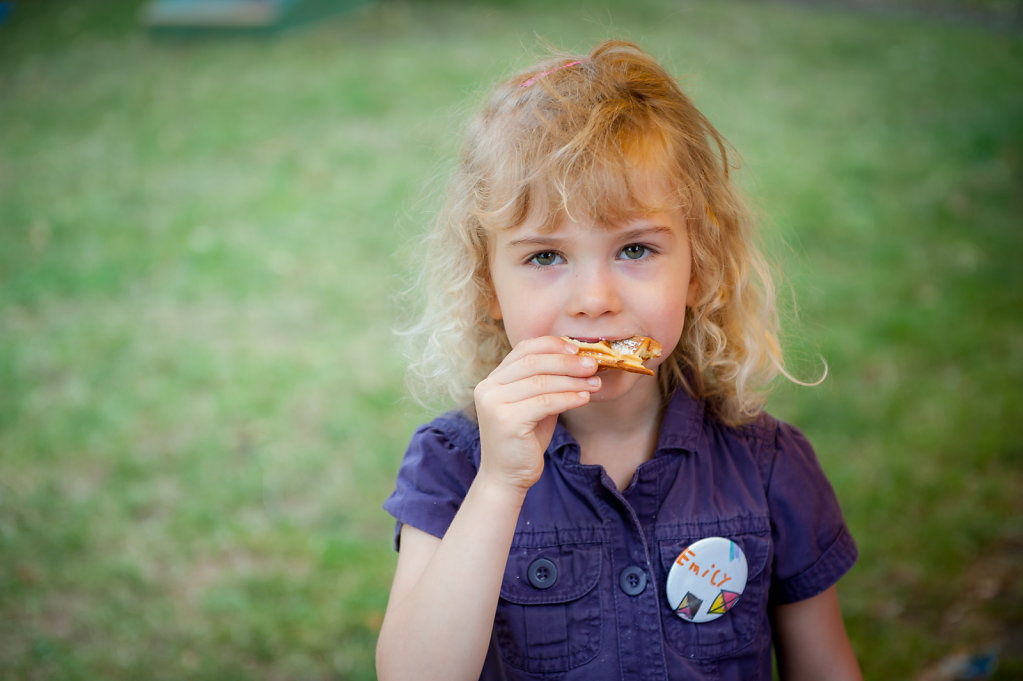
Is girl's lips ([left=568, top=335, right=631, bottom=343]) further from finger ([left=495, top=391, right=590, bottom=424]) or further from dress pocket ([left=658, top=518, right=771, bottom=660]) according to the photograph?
dress pocket ([left=658, top=518, right=771, bottom=660])

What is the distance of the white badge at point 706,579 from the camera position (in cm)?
165

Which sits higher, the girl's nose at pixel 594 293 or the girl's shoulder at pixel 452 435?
the girl's nose at pixel 594 293

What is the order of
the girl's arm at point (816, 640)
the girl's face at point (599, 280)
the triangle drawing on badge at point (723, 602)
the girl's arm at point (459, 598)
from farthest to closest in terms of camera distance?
the girl's arm at point (816, 640) < the triangle drawing on badge at point (723, 602) < the girl's face at point (599, 280) < the girl's arm at point (459, 598)

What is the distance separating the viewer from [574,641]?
163cm

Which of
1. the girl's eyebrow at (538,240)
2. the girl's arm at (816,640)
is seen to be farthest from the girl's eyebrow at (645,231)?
the girl's arm at (816,640)

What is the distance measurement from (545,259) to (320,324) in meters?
3.19

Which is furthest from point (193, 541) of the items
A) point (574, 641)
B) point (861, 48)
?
point (861, 48)

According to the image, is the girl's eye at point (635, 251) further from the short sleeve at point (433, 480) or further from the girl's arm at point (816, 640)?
the girl's arm at point (816, 640)

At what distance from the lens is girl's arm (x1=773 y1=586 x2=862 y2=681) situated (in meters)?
1.79

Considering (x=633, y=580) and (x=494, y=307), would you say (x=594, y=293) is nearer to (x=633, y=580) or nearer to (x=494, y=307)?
(x=494, y=307)

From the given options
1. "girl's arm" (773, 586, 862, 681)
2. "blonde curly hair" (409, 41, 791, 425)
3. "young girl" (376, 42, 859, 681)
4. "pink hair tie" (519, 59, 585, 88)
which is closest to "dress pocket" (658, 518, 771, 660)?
"young girl" (376, 42, 859, 681)

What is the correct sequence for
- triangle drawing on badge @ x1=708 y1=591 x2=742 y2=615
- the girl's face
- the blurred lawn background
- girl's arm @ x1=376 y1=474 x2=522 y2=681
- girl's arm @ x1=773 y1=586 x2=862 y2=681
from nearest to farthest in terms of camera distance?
girl's arm @ x1=376 y1=474 x2=522 y2=681 < the girl's face < triangle drawing on badge @ x1=708 y1=591 x2=742 y2=615 < girl's arm @ x1=773 y1=586 x2=862 y2=681 < the blurred lawn background

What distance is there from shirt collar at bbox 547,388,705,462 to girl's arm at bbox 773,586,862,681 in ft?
1.24

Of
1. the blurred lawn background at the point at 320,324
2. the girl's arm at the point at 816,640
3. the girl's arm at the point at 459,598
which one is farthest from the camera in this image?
the blurred lawn background at the point at 320,324
